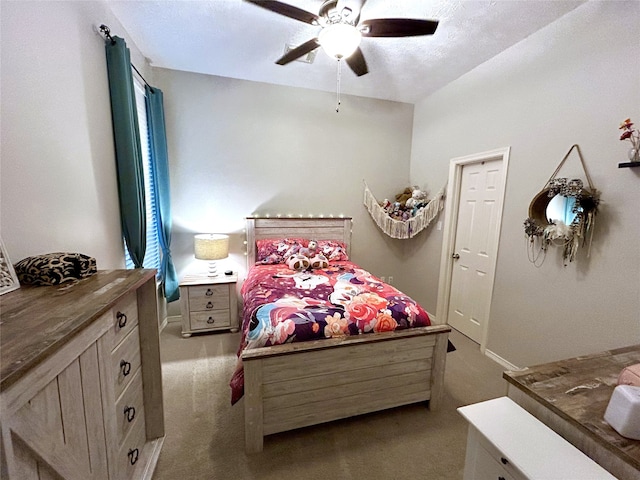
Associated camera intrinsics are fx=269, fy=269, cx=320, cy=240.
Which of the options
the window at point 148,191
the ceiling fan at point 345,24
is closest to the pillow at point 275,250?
the window at point 148,191

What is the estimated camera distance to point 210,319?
2.91 m

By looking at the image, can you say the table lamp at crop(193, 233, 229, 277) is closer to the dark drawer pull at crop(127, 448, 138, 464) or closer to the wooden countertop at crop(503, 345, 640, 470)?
the dark drawer pull at crop(127, 448, 138, 464)

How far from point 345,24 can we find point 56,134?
5.55 feet

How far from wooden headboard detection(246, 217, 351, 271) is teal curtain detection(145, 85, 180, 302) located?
85 centimetres

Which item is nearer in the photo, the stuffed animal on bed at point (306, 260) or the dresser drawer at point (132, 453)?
the dresser drawer at point (132, 453)

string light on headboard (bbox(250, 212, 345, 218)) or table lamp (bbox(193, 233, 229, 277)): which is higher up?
string light on headboard (bbox(250, 212, 345, 218))

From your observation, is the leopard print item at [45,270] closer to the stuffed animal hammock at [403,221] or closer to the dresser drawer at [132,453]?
the dresser drawer at [132,453]

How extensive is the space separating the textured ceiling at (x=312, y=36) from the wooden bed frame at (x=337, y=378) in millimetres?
→ 2329

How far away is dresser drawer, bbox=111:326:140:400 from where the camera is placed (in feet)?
3.85

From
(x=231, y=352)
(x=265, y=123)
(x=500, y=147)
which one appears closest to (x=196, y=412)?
(x=231, y=352)

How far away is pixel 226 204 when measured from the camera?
10.7 feet

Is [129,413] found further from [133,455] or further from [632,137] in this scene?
[632,137]

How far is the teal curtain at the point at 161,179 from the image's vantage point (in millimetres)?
2672

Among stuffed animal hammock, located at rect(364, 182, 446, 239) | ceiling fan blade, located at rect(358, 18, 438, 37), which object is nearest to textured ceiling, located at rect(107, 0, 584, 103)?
ceiling fan blade, located at rect(358, 18, 438, 37)
